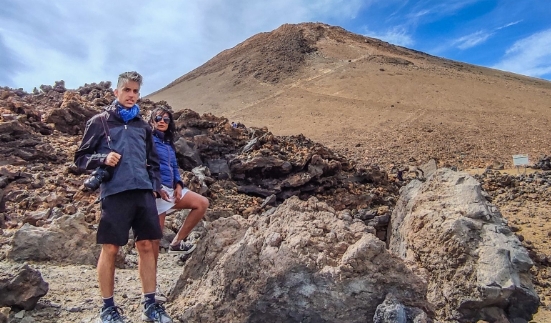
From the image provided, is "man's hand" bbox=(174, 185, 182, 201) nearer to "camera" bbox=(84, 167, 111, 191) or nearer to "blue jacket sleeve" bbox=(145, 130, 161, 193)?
"blue jacket sleeve" bbox=(145, 130, 161, 193)

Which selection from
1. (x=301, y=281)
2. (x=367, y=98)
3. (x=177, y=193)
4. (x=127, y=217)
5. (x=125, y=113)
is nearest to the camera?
(x=301, y=281)

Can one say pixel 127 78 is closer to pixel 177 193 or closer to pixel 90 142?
pixel 90 142

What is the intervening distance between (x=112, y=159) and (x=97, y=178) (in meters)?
0.13

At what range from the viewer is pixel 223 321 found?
245cm

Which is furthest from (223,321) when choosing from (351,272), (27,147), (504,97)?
(504,97)

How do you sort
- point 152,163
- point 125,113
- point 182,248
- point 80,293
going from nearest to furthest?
point 125,113 → point 152,163 → point 80,293 → point 182,248

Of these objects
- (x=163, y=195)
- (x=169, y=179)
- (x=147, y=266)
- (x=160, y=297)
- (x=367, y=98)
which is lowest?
(x=160, y=297)

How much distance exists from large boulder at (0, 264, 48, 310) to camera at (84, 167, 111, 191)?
0.74 metres

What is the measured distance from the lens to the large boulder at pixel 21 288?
103 inches

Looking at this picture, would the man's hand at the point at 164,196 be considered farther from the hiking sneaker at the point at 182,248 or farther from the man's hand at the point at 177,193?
the hiking sneaker at the point at 182,248

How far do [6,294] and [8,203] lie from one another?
3.69 metres

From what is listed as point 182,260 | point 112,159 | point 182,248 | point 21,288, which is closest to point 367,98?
point 182,248

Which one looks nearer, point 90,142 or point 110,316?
point 110,316

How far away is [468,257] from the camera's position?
3.41 metres
